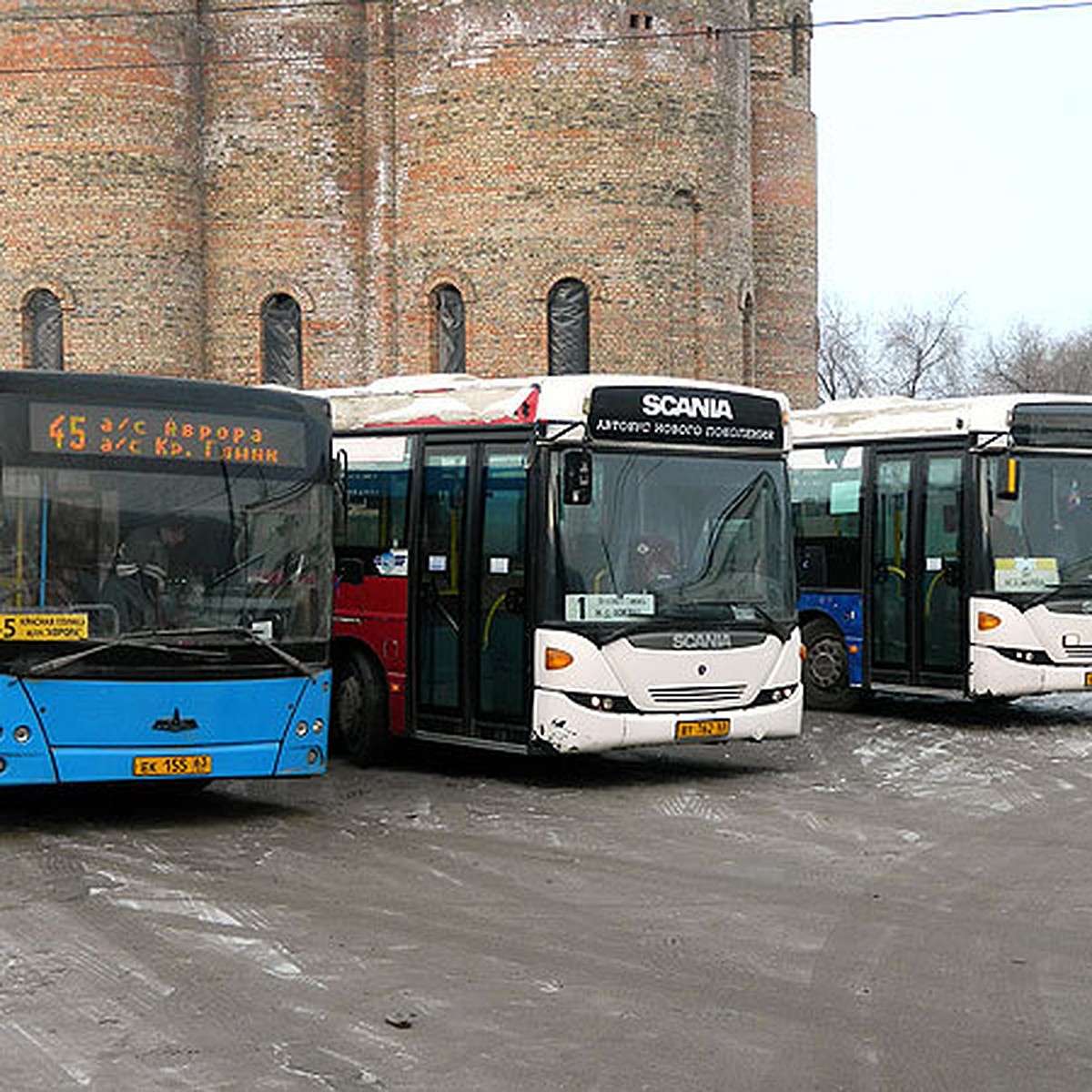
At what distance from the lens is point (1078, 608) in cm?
1898

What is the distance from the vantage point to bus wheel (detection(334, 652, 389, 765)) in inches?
645

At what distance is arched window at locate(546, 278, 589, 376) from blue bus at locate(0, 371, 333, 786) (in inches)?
784

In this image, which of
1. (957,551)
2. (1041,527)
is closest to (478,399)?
(957,551)

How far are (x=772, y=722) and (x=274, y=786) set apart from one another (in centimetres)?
372

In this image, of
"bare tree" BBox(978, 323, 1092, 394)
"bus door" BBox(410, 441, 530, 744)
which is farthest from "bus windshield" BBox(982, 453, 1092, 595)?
"bare tree" BBox(978, 323, 1092, 394)

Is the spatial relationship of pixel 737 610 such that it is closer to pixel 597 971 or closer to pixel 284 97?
pixel 597 971

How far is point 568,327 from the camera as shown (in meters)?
33.5

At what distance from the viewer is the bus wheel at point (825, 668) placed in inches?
805

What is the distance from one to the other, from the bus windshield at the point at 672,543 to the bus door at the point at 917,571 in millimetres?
3729

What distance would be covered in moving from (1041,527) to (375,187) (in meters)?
18.4

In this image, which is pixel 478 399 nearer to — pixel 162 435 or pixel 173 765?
pixel 162 435

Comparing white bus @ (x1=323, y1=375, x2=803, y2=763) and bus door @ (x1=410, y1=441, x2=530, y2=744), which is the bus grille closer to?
white bus @ (x1=323, y1=375, x2=803, y2=763)

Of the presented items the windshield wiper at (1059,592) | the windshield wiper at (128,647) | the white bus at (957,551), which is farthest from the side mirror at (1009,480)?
the windshield wiper at (128,647)

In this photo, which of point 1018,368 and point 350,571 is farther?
point 1018,368
